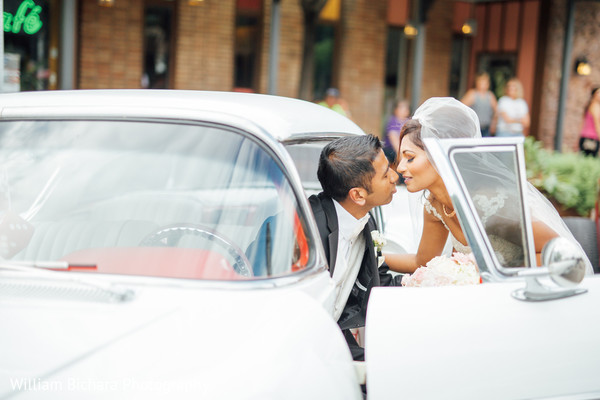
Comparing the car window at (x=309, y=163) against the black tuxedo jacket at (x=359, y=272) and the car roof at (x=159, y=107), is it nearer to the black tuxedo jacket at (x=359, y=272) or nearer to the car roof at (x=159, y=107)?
the black tuxedo jacket at (x=359, y=272)

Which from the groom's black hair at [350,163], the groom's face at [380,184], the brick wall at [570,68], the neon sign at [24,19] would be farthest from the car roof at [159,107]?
the brick wall at [570,68]

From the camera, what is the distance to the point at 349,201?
8.91 ft

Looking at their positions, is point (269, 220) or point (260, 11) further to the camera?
→ point (260, 11)

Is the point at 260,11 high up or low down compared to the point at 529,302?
up

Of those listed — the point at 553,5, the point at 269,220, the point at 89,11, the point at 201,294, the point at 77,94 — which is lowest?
the point at 201,294

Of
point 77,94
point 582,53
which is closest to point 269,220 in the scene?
point 77,94

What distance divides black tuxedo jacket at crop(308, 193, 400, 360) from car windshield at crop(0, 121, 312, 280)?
338mm

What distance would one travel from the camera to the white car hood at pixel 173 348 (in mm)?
1659

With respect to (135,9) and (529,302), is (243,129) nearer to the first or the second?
(529,302)

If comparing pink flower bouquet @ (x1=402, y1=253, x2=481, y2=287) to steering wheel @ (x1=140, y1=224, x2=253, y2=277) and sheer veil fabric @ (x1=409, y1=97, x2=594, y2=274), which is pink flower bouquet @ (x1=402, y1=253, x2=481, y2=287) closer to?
sheer veil fabric @ (x1=409, y1=97, x2=594, y2=274)

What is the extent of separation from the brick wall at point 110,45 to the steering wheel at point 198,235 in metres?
9.16

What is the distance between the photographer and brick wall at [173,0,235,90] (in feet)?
38.9

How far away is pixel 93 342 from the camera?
5.68ft

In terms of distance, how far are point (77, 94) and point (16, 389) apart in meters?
1.19
